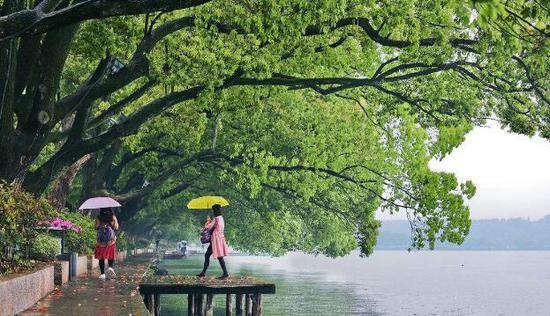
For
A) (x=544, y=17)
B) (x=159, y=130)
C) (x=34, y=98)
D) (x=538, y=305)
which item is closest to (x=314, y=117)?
(x=159, y=130)

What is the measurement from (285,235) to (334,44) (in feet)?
108

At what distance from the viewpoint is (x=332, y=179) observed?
36031 mm

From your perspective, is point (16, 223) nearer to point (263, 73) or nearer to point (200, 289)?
point (263, 73)

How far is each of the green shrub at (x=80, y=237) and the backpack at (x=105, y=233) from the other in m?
2.05

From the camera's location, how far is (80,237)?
26.7 metres

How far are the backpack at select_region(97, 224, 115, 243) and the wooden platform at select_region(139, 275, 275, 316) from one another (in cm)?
150

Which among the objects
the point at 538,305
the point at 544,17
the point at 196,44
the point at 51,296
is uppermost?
the point at 196,44

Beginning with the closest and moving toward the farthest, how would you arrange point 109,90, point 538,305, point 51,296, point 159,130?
point 51,296 < point 109,90 < point 159,130 < point 538,305

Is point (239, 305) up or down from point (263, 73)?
down

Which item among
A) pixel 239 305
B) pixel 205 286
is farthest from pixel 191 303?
pixel 205 286

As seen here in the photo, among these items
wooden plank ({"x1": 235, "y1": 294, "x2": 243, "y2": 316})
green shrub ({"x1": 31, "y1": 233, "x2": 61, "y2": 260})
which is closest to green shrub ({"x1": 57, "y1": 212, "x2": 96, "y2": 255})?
green shrub ({"x1": 31, "y1": 233, "x2": 61, "y2": 260})

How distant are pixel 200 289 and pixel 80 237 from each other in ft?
A: 21.7

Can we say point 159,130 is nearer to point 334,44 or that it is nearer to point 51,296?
point 334,44

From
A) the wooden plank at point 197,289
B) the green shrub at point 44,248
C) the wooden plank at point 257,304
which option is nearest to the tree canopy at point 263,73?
the green shrub at point 44,248
